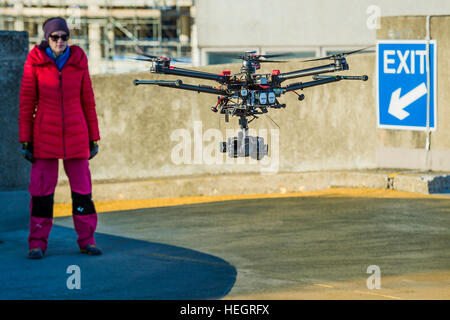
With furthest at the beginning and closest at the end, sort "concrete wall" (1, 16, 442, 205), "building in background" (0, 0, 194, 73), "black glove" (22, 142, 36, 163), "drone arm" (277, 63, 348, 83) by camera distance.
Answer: "building in background" (0, 0, 194, 73)
"concrete wall" (1, 16, 442, 205)
"black glove" (22, 142, 36, 163)
"drone arm" (277, 63, 348, 83)

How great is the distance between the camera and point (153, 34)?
44188 mm

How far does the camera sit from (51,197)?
8523 mm

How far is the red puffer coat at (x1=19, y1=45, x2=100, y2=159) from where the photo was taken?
788 centimetres

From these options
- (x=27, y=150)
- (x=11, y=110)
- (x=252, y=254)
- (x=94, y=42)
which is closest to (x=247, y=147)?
(x=27, y=150)

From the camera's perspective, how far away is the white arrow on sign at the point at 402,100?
1584cm

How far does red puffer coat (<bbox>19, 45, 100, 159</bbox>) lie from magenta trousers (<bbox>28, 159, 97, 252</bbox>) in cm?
28

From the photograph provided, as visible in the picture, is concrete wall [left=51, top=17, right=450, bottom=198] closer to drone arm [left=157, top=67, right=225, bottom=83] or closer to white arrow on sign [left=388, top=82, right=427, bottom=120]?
white arrow on sign [left=388, top=82, right=427, bottom=120]

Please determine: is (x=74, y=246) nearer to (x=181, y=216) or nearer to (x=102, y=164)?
(x=181, y=216)

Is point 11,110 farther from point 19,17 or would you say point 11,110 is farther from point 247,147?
point 19,17

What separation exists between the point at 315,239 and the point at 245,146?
602cm

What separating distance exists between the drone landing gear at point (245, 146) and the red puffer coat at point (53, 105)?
3642mm

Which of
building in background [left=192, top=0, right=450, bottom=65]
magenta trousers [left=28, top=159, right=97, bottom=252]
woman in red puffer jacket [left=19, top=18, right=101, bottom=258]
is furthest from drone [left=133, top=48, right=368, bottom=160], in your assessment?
building in background [left=192, top=0, right=450, bottom=65]

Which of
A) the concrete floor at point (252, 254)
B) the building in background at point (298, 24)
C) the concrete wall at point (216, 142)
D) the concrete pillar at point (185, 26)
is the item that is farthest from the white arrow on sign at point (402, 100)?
the concrete pillar at point (185, 26)
